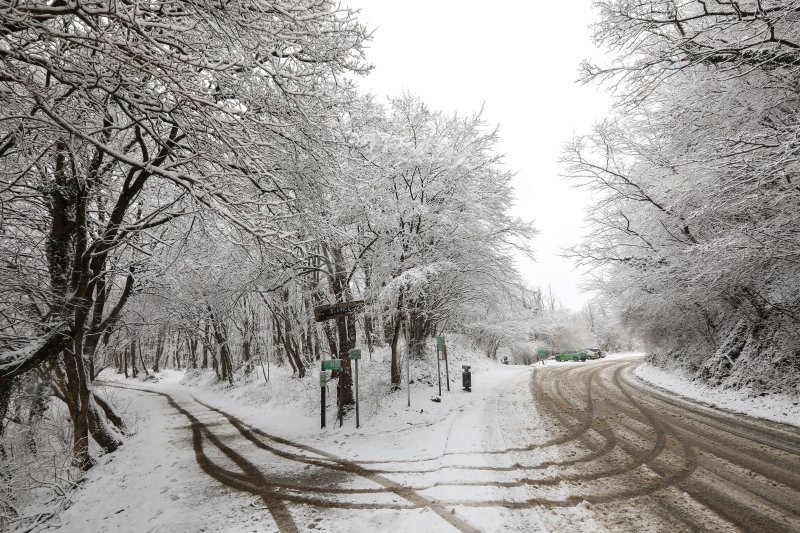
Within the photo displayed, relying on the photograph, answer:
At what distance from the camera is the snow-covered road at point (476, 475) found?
438 cm

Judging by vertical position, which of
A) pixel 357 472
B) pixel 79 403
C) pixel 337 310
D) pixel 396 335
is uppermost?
pixel 337 310

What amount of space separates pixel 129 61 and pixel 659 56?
25.2ft

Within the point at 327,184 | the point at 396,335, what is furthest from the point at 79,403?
the point at 327,184

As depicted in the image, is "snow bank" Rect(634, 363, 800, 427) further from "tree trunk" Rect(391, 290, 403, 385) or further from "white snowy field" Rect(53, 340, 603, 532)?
"tree trunk" Rect(391, 290, 403, 385)

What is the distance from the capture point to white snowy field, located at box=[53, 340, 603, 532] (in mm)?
4656

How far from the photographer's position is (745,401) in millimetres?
9094

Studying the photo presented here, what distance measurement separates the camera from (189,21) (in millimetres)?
3785

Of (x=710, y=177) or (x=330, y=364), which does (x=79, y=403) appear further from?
(x=710, y=177)

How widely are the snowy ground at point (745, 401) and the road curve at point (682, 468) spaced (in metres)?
0.48

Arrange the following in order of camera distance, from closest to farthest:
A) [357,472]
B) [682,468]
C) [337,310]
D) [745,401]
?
[682,468], [357,472], [745,401], [337,310]

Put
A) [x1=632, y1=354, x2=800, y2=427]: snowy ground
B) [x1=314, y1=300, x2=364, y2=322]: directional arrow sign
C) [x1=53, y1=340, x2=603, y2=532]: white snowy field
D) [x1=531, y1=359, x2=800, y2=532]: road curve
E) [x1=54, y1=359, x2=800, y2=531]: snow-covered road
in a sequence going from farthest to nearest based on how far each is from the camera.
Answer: [x1=314, y1=300, x2=364, y2=322]: directional arrow sign
[x1=632, y1=354, x2=800, y2=427]: snowy ground
[x1=53, y1=340, x2=603, y2=532]: white snowy field
[x1=54, y1=359, x2=800, y2=531]: snow-covered road
[x1=531, y1=359, x2=800, y2=532]: road curve

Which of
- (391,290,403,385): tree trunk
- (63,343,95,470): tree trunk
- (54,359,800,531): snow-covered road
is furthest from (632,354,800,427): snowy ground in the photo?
(63,343,95,470): tree trunk

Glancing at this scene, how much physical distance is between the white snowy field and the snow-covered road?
32mm

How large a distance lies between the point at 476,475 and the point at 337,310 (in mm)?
5509
